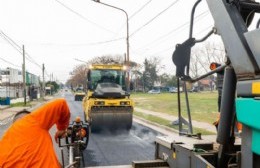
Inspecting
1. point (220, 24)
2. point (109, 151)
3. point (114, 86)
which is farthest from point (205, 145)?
point (114, 86)

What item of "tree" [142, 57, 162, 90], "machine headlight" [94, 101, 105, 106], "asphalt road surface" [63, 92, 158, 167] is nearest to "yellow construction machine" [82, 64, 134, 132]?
"machine headlight" [94, 101, 105, 106]

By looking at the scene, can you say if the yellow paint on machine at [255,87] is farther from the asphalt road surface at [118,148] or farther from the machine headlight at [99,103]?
the machine headlight at [99,103]

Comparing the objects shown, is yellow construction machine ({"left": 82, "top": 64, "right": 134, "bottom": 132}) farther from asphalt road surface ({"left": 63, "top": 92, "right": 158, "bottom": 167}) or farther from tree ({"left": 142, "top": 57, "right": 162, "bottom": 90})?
tree ({"left": 142, "top": 57, "right": 162, "bottom": 90})

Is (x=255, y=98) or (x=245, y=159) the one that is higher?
(x=255, y=98)

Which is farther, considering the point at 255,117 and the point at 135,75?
the point at 135,75

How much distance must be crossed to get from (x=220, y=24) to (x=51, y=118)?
2.02m

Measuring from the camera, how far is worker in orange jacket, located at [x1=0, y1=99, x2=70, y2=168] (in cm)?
376

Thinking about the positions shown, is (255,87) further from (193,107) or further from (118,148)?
(193,107)

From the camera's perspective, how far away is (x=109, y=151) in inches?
454

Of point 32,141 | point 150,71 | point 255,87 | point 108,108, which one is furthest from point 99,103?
point 150,71

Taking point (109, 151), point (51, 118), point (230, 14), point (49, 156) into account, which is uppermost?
point (230, 14)

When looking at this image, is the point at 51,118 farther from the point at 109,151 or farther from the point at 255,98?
the point at 109,151

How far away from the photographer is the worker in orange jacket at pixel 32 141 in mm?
3764

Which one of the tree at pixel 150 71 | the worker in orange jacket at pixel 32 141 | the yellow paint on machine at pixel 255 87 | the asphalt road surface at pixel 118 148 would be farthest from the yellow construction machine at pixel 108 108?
the tree at pixel 150 71
